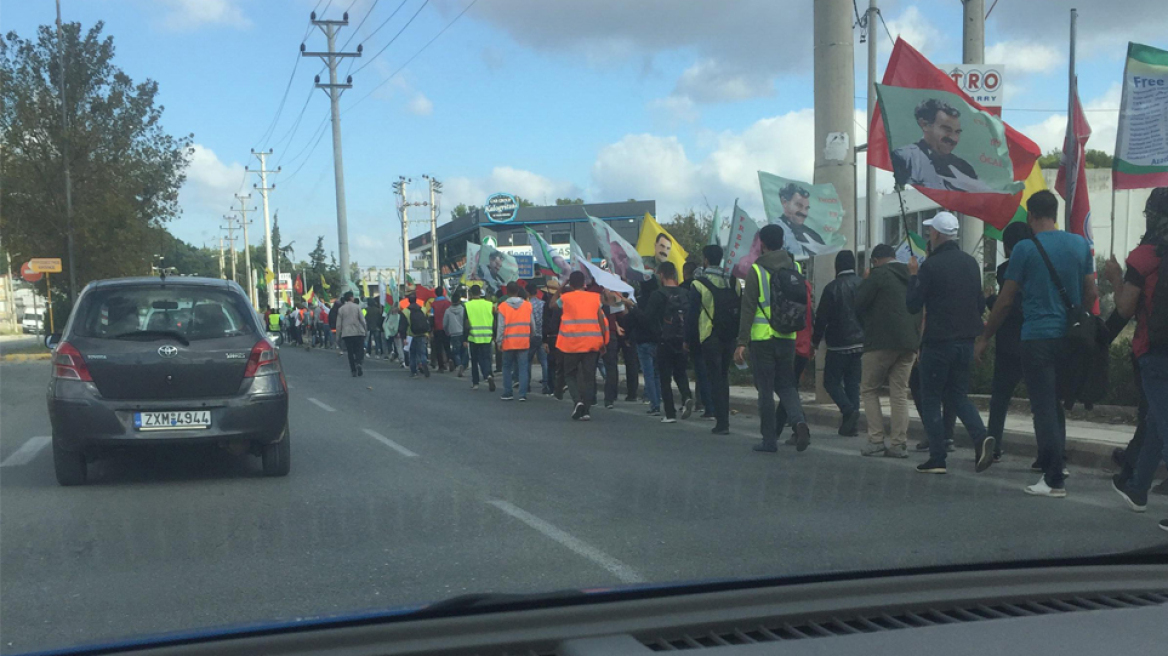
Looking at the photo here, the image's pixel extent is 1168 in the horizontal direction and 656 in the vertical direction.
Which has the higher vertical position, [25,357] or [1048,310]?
[1048,310]

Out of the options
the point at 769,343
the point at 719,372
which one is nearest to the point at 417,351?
the point at 719,372

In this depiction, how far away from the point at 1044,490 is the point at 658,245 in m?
10.1

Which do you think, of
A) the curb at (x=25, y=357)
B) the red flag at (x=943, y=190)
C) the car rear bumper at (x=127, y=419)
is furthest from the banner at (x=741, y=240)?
the curb at (x=25, y=357)

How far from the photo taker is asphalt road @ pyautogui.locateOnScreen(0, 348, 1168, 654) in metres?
4.73

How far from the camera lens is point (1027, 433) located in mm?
8992

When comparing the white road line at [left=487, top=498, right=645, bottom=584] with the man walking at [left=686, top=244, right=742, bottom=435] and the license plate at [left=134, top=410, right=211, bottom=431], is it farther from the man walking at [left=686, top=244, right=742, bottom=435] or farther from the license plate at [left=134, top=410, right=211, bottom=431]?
the man walking at [left=686, top=244, right=742, bottom=435]

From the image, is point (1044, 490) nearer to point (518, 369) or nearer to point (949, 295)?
point (949, 295)

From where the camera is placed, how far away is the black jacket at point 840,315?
9859 mm

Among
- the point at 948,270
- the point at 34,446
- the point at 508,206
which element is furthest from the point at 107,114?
the point at 948,270

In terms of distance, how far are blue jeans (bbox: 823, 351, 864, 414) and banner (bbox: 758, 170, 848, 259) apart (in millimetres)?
2577

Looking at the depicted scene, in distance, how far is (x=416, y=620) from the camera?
8.00 ft

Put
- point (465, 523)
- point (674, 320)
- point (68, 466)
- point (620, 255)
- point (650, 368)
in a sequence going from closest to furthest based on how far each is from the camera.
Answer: point (465, 523) → point (68, 466) → point (674, 320) → point (650, 368) → point (620, 255)

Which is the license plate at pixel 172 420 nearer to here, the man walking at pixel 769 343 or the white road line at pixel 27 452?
the white road line at pixel 27 452

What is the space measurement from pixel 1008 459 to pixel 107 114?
40.4m
